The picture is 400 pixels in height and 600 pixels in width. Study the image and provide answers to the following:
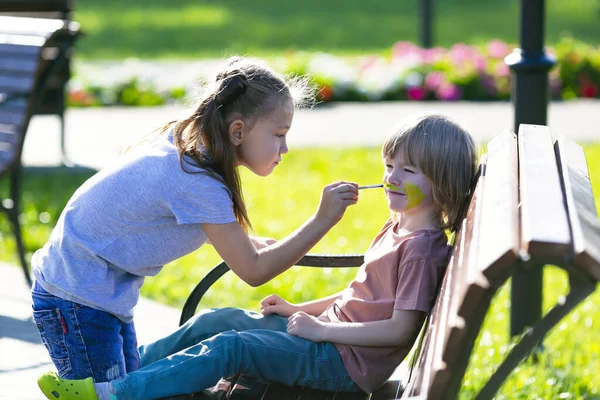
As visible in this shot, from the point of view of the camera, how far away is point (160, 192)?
2627mm

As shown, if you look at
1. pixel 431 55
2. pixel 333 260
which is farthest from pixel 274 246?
pixel 431 55

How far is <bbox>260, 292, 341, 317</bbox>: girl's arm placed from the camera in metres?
2.93

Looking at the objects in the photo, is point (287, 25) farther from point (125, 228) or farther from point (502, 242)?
point (502, 242)

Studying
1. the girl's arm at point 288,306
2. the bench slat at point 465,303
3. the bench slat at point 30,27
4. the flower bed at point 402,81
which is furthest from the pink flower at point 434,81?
the bench slat at point 465,303

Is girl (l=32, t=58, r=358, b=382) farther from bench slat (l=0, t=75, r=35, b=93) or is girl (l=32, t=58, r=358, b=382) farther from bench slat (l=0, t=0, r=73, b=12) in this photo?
bench slat (l=0, t=0, r=73, b=12)

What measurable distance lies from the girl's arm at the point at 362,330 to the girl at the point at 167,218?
0.54ft

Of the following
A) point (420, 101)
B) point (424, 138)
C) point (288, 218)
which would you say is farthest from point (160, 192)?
point (420, 101)

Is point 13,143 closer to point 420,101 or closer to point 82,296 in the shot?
point 82,296

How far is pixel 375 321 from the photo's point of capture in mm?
2613

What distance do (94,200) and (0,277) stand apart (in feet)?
8.71

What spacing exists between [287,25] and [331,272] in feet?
53.5

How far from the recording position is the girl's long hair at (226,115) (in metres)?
2.66

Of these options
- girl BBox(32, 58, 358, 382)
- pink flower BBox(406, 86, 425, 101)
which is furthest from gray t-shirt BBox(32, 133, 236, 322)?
pink flower BBox(406, 86, 425, 101)

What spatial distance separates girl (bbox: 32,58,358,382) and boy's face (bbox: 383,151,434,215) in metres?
0.10
